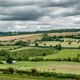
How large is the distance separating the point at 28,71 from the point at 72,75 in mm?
16056

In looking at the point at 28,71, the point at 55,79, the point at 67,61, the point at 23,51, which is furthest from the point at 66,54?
the point at 55,79

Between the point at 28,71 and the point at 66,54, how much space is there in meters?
38.3

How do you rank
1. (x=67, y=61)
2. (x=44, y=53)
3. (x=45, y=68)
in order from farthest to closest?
(x=44, y=53) → (x=67, y=61) → (x=45, y=68)

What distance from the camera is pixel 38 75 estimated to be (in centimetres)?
8050

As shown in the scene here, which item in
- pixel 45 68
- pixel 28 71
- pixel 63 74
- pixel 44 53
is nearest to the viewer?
pixel 63 74

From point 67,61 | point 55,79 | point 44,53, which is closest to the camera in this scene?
point 55,79

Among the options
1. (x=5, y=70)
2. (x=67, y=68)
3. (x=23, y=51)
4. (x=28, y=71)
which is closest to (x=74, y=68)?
(x=67, y=68)

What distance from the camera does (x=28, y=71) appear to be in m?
84.8

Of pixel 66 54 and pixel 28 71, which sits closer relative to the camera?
pixel 28 71

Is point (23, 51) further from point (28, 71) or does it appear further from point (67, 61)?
point (28, 71)

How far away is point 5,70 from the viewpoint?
294ft

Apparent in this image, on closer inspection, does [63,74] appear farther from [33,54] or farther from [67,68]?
[33,54]

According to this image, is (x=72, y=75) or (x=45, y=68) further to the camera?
(x=45, y=68)

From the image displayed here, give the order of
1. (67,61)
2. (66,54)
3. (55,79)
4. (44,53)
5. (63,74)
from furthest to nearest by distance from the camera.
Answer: (44,53) → (66,54) → (67,61) → (63,74) → (55,79)
